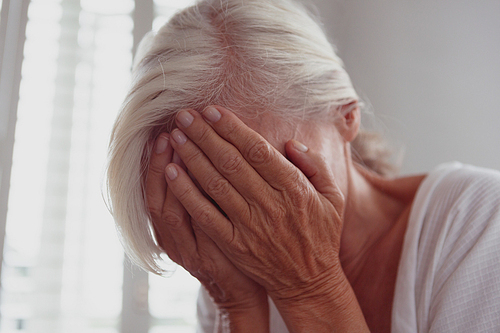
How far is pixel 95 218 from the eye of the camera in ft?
5.50

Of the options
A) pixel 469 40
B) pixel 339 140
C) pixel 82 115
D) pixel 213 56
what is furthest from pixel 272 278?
pixel 82 115

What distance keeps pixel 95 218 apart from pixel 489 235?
4.94ft

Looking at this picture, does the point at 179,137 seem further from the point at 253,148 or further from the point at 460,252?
the point at 460,252

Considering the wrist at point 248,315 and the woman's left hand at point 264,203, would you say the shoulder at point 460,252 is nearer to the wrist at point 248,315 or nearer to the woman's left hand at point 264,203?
the woman's left hand at point 264,203

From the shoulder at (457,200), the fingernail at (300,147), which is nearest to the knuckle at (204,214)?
the fingernail at (300,147)

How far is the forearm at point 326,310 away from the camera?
2.49 feet

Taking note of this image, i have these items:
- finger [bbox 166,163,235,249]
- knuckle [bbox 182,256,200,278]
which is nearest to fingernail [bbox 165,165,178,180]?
finger [bbox 166,163,235,249]

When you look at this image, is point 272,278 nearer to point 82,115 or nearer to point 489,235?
point 489,235

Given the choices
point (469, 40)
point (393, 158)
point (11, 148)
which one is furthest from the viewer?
point (393, 158)

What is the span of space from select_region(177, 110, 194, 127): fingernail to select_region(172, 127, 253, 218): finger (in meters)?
0.02

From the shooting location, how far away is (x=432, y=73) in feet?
4.89

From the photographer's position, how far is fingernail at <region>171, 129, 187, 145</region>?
73 cm

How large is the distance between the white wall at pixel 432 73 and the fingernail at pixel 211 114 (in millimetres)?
1074

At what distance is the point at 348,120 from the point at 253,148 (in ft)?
1.08
